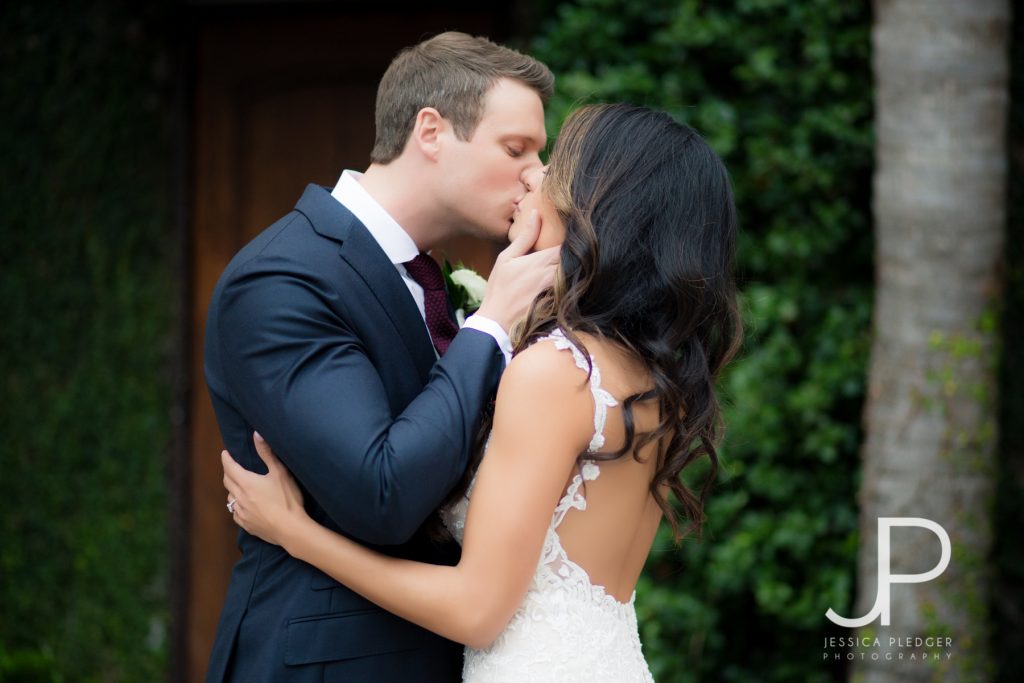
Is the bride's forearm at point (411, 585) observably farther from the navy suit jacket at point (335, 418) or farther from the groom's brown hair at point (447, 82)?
the groom's brown hair at point (447, 82)

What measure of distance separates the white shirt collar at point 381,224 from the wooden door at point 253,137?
215cm

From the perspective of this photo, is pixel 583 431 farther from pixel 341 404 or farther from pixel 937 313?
pixel 937 313

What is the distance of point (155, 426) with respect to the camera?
4586mm

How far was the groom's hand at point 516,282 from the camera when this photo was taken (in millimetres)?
1980

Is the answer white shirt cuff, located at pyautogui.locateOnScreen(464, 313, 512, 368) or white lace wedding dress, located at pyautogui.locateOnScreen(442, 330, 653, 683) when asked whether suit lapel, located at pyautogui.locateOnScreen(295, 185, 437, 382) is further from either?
white lace wedding dress, located at pyautogui.locateOnScreen(442, 330, 653, 683)

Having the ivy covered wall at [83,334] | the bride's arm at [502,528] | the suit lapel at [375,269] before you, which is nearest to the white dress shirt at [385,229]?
the suit lapel at [375,269]

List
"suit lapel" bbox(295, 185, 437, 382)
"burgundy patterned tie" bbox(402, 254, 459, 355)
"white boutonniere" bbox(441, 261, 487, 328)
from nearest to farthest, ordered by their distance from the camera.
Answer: "suit lapel" bbox(295, 185, 437, 382)
"burgundy patterned tie" bbox(402, 254, 459, 355)
"white boutonniere" bbox(441, 261, 487, 328)

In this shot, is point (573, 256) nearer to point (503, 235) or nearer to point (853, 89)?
point (503, 235)

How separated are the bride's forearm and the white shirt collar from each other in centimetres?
60

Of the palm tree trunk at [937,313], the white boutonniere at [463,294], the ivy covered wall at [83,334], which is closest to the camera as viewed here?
the white boutonniere at [463,294]

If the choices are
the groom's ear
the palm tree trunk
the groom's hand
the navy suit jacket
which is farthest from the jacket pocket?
the palm tree trunk

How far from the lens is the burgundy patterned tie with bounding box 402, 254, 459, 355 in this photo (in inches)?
88.2

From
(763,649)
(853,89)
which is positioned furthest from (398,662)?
(853,89)

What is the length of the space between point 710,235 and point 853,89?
2009mm
